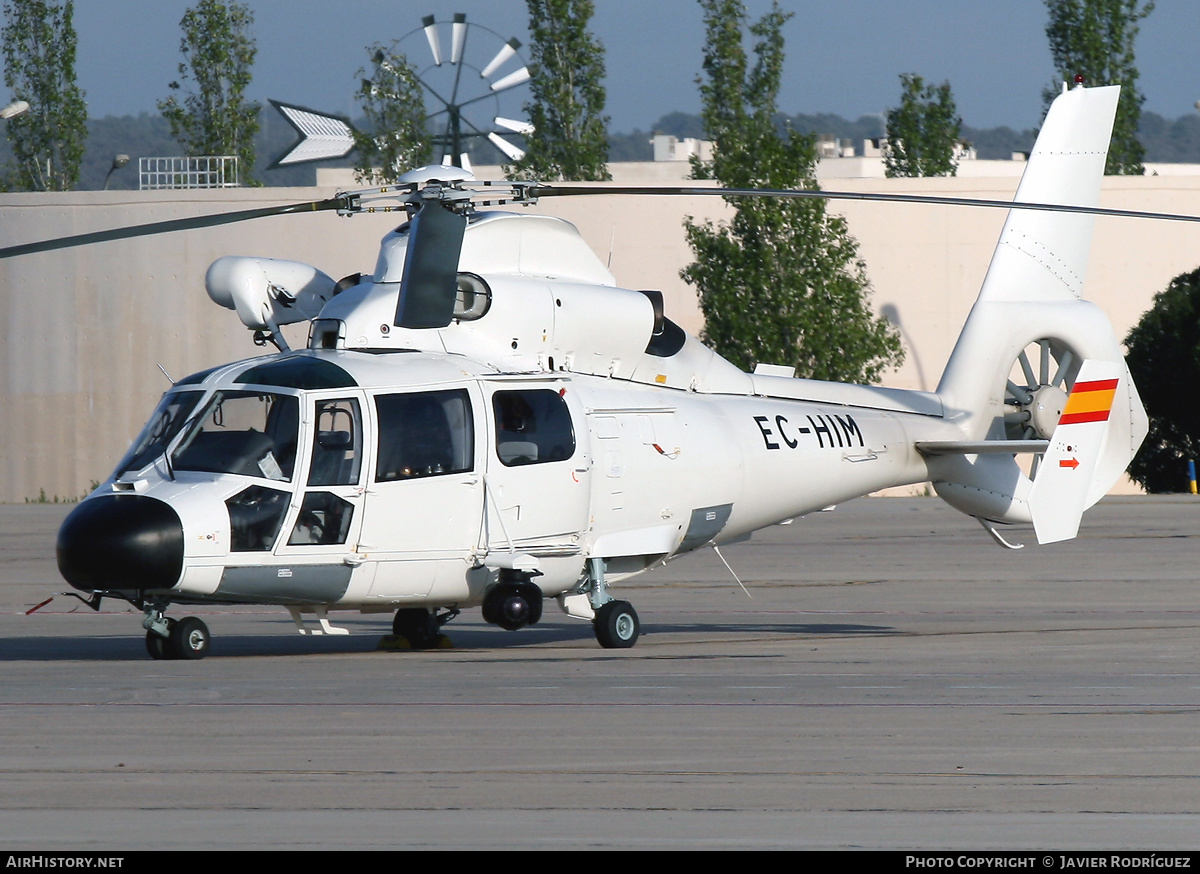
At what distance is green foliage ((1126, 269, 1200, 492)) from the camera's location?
39.8 meters

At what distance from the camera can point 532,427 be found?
42.3 ft

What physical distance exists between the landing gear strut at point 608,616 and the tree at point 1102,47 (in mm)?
46800

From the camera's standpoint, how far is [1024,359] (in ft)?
52.4

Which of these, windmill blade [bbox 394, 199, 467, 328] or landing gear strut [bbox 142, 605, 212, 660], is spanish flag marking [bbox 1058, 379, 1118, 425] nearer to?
windmill blade [bbox 394, 199, 467, 328]

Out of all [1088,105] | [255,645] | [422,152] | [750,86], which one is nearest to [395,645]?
[255,645]

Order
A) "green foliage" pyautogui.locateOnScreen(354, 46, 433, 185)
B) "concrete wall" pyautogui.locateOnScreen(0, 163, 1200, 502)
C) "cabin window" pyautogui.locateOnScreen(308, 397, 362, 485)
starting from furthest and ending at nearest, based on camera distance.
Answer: "green foliage" pyautogui.locateOnScreen(354, 46, 433, 185) → "concrete wall" pyautogui.locateOnScreen(0, 163, 1200, 502) → "cabin window" pyautogui.locateOnScreen(308, 397, 362, 485)

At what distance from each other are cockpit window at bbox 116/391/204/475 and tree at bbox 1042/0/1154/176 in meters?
48.8

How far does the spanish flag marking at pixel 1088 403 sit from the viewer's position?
48.2 feet

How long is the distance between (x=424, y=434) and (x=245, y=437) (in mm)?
1328

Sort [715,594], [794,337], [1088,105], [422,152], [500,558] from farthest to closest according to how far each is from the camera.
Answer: [422,152] → [794,337] → [715,594] → [1088,105] → [500,558]

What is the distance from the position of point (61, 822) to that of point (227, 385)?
18.6ft

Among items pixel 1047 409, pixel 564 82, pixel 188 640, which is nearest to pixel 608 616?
pixel 188 640

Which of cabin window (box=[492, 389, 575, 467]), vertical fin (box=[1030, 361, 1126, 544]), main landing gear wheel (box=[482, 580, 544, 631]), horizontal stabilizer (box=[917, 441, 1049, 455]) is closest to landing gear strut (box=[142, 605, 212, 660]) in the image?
main landing gear wheel (box=[482, 580, 544, 631])

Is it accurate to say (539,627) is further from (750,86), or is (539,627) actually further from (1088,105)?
(750,86)
